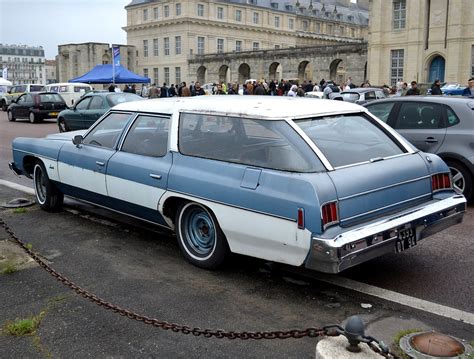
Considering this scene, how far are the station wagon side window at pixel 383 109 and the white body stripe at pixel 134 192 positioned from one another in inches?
187

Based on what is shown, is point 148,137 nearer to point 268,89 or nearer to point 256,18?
point 268,89

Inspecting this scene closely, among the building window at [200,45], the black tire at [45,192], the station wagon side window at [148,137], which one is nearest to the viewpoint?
the station wagon side window at [148,137]

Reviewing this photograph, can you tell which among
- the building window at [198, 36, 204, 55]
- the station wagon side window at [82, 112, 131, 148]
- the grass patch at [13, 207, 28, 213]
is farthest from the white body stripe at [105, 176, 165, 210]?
the building window at [198, 36, 204, 55]

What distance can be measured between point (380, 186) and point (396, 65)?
48745mm

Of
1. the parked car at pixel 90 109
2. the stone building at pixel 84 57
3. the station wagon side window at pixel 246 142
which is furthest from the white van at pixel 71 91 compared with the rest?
the stone building at pixel 84 57

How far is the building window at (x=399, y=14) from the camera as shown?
160 ft

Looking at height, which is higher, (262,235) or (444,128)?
(444,128)

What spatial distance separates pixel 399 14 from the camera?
161 feet

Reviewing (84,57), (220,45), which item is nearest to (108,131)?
(220,45)

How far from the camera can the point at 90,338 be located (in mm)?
3875

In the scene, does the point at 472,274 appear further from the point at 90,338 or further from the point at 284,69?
the point at 284,69

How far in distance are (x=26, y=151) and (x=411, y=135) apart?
5604mm

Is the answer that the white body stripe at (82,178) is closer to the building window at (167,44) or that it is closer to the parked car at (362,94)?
the parked car at (362,94)

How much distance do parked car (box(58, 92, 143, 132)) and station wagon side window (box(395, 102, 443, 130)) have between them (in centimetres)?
1039
